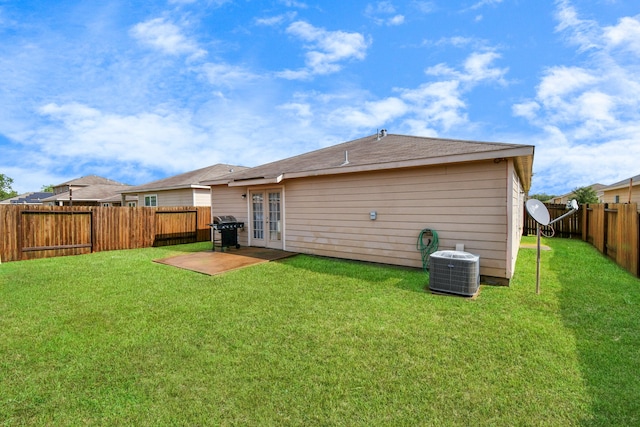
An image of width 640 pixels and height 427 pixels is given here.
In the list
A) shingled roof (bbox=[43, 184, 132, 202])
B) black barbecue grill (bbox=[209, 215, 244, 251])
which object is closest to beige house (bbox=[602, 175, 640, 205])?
black barbecue grill (bbox=[209, 215, 244, 251])

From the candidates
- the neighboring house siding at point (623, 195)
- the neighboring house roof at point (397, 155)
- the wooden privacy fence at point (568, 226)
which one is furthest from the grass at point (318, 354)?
the neighboring house siding at point (623, 195)

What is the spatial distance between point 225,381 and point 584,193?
41283 mm

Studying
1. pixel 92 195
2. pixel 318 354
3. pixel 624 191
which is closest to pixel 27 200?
pixel 92 195

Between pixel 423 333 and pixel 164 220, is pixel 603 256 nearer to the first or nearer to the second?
pixel 423 333

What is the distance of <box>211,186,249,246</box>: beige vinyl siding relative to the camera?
31.7ft

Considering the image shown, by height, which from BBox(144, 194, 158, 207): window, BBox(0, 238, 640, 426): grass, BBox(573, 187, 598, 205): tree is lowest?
BBox(0, 238, 640, 426): grass

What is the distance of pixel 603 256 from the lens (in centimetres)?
796

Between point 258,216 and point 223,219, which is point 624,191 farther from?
point 223,219

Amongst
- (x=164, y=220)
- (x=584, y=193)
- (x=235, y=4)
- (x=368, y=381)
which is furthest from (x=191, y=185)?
(x=584, y=193)

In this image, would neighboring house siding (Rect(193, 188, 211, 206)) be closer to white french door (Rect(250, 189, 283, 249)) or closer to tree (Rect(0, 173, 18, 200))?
white french door (Rect(250, 189, 283, 249))

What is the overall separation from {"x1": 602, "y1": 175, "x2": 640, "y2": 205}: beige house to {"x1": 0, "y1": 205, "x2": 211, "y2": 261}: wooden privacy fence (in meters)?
20.4

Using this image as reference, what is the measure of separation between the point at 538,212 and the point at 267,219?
693 cm

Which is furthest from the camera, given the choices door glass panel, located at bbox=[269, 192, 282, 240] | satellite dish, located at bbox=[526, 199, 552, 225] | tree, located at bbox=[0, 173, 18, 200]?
tree, located at bbox=[0, 173, 18, 200]

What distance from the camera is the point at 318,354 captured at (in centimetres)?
276
